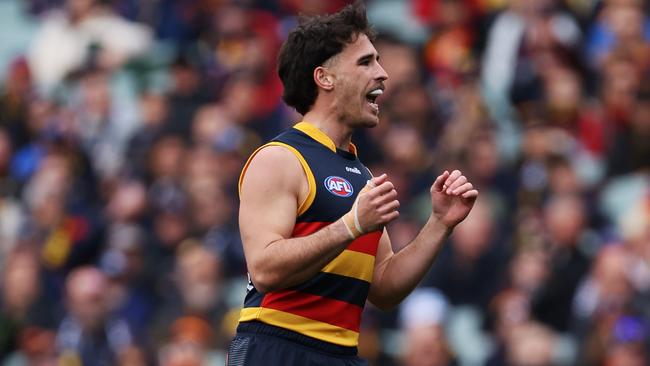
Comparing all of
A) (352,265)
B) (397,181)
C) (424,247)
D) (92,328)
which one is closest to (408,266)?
(424,247)

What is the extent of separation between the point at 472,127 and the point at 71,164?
4297 millimetres

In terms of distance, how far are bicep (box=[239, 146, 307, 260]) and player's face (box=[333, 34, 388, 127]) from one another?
0.41 metres

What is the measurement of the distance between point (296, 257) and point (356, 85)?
92 centimetres

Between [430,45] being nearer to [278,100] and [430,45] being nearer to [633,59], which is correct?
[278,100]

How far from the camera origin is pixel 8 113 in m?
15.7

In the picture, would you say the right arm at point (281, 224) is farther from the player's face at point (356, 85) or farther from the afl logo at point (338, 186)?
the player's face at point (356, 85)

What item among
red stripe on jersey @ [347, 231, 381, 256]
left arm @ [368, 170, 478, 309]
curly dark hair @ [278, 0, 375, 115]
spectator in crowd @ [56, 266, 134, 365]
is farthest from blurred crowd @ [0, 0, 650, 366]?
curly dark hair @ [278, 0, 375, 115]

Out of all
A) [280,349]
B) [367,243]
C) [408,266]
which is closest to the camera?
[280,349]

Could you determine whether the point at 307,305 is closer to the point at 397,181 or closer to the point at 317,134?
the point at 317,134

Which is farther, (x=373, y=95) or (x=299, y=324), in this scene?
(x=373, y=95)

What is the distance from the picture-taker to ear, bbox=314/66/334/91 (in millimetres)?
6469

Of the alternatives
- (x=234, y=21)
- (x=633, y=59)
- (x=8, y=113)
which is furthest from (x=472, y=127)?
(x=8, y=113)

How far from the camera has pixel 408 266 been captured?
6.61 meters

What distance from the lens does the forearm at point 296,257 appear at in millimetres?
5883
